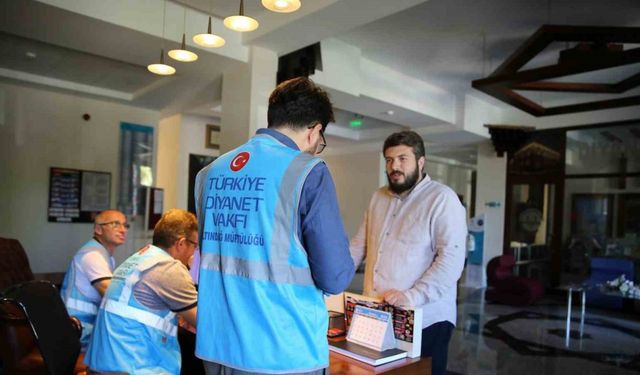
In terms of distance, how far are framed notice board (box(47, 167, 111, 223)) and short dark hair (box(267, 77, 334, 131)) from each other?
5.28m

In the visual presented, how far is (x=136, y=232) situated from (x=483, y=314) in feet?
16.3

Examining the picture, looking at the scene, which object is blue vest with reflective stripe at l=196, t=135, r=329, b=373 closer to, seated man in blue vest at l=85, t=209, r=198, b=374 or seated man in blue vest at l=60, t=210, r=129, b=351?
seated man in blue vest at l=85, t=209, r=198, b=374

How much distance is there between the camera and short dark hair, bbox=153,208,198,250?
185cm

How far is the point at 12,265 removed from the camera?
378 cm

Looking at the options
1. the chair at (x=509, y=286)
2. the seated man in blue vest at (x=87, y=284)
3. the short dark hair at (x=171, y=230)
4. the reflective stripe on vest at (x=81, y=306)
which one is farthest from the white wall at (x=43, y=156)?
the chair at (x=509, y=286)

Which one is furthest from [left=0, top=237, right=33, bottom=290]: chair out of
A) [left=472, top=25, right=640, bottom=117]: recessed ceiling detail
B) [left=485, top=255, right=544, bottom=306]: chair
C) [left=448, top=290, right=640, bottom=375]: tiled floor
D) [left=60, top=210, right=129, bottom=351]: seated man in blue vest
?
[left=485, top=255, right=544, bottom=306]: chair

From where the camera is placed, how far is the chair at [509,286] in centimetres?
679

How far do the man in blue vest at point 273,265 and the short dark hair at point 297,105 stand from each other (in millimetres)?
78

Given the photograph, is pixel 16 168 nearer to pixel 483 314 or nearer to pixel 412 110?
pixel 412 110

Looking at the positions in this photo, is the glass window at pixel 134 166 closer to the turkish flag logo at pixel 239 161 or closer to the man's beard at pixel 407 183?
the man's beard at pixel 407 183

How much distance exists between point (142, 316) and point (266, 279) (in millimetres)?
863

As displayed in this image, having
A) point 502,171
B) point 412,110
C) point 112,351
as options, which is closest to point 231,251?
point 112,351

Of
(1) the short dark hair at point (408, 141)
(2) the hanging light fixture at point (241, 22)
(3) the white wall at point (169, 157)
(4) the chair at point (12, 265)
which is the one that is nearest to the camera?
(1) the short dark hair at point (408, 141)

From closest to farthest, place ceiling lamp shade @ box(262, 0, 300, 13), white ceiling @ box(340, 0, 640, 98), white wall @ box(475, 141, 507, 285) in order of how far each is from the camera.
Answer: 1. ceiling lamp shade @ box(262, 0, 300, 13)
2. white ceiling @ box(340, 0, 640, 98)
3. white wall @ box(475, 141, 507, 285)
